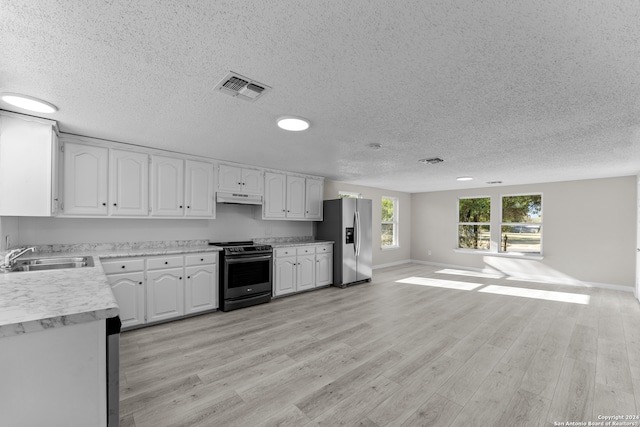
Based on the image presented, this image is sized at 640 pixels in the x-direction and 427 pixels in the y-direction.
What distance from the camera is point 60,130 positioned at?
295cm

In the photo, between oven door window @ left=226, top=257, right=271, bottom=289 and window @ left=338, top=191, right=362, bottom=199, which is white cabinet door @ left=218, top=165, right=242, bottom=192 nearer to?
oven door window @ left=226, top=257, right=271, bottom=289

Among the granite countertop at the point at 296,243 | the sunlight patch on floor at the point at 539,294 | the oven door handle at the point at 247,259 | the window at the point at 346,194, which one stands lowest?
the sunlight patch on floor at the point at 539,294

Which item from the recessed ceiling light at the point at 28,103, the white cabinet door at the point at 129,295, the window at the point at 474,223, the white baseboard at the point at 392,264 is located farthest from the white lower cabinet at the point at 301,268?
the window at the point at 474,223

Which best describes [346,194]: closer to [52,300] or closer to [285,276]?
[285,276]

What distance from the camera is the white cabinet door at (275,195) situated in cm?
480

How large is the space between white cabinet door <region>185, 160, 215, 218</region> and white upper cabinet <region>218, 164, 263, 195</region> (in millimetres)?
171

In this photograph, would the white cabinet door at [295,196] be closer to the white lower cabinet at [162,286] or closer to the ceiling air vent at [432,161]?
the white lower cabinet at [162,286]

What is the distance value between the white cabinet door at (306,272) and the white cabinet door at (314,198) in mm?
868

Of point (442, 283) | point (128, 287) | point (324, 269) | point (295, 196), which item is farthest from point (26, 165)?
point (442, 283)

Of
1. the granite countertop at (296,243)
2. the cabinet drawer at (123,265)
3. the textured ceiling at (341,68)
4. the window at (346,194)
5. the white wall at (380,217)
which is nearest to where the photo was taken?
the textured ceiling at (341,68)

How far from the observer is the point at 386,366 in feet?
8.13

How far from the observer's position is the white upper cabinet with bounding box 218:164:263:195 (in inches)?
168

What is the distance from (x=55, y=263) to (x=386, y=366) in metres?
3.25

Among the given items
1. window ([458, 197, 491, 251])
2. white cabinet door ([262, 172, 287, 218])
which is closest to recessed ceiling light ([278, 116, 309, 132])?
white cabinet door ([262, 172, 287, 218])
